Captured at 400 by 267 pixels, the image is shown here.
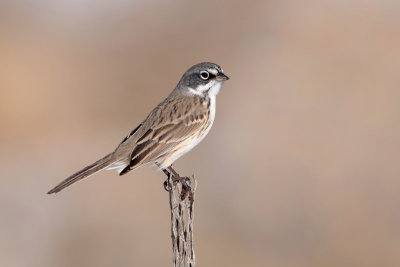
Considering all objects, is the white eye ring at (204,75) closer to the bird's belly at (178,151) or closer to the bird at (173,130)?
the bird at (173,130)

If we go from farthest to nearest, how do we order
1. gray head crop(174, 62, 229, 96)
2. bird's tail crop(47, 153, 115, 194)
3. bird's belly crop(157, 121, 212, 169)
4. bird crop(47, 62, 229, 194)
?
gray head crop(174, 62, 229, 96) → bird's belly crop(157, 121, 212, 169) → bird crop(47, 62, 229, 194) → bird's tail crop(47, 153, 115, 194)

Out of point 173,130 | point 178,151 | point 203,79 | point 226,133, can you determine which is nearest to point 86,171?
point 178,151

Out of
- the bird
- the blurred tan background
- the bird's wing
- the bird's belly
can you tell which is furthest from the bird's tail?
the blurred tan background

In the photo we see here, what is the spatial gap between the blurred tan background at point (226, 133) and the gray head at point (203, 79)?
5895 mm

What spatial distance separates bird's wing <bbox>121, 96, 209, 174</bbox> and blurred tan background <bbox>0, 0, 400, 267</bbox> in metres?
5.96

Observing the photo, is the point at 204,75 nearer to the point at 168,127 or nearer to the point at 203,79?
the point at 203,79

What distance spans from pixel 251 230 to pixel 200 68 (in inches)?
294

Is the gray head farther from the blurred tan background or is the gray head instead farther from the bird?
the blurred tan background

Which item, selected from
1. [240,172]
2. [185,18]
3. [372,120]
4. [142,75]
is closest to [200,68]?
[240,172]

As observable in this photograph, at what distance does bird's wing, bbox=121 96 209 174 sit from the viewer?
27.8 ft

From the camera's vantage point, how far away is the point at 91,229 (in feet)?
50.5

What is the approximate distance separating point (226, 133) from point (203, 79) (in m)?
10.0

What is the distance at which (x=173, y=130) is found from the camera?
8.88m

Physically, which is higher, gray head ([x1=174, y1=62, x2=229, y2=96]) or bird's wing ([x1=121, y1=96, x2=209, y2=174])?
gray head ([x1=174, y1=62, x2=229, y2=96])
